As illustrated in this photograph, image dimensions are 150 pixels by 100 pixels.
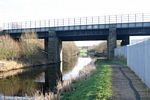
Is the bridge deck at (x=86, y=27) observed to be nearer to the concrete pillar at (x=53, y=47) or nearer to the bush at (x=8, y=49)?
the concrete pillar at (x=53, y=47)

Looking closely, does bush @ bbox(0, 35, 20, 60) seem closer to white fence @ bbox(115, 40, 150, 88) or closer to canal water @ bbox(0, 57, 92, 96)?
canal water @ bbox(0, 57, 92, 96)

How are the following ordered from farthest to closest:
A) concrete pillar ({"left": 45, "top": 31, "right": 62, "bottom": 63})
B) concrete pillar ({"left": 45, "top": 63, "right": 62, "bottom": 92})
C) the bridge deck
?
concrete pillar ({"left": 45, "top": 31, "right": 62, "bottom": 63}), the bridge deck, concrete pillar ({"left": 45, "top": 63, "right": 62, "bottom": 92})

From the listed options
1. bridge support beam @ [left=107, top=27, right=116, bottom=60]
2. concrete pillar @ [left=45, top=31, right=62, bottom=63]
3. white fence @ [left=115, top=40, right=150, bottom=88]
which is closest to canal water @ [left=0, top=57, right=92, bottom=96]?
white fence @ [left=115, top=40, right=150, bottom=88]

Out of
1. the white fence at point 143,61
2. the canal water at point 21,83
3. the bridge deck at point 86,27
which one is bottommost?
the canal water at point 21,83

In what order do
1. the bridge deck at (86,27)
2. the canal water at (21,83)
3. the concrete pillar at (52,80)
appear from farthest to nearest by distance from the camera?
the bridge deck at (86,27), the concrete pillar at (52,80), the canal water at (21,83)

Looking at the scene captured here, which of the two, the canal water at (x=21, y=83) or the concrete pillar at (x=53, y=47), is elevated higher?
the concrete pillar at (x=53, y=47)

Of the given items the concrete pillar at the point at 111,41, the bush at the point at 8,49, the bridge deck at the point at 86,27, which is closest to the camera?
the bush at the point at 8,49

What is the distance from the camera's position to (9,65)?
5191 centimetres

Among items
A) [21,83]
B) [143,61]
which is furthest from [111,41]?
[143,61]

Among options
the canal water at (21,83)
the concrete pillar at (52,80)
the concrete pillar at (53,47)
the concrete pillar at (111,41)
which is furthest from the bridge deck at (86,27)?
the canal water at (21,83)

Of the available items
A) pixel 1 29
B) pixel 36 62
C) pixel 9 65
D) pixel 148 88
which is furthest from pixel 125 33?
pixel 148 88

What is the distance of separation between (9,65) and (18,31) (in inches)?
947

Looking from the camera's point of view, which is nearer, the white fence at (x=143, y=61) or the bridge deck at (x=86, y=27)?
the white fence at (x=143, y=61)

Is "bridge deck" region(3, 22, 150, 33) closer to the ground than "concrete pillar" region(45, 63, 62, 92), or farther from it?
farther from it
